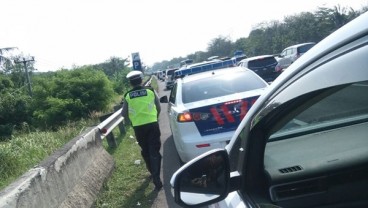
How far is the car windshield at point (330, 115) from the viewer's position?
1789mm

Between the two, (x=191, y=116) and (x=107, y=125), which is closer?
(x=191, y=116)

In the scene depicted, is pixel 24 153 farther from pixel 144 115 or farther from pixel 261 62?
pixel 261 62

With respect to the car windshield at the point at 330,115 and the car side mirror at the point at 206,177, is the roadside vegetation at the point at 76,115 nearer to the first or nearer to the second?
the car windshield at the point at 330,115

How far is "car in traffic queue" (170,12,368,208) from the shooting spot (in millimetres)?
1542

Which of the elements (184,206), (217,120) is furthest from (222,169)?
(217,120)

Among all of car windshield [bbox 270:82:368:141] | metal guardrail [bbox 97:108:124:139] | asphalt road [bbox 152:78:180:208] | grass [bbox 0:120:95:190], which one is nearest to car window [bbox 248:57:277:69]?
asphalt road [bbox 152:78:180:208]

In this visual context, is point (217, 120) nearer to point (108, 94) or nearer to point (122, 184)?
point (122, 184)

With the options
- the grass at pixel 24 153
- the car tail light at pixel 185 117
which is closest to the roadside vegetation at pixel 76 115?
the grass at pixel 24 153

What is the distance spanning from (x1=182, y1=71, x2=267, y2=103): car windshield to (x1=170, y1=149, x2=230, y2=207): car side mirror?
461 centimetres

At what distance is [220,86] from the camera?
21.7ft

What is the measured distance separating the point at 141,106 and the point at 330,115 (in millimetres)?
4440

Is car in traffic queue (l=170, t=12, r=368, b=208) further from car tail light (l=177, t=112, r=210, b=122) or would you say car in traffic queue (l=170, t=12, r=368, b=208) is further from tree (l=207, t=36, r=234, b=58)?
tree (l=207, t=36, r=234, b=58)

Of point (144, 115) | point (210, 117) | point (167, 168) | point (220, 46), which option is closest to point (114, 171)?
point (167, 168)

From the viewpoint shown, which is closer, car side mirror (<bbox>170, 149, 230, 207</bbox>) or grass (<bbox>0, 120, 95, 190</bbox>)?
car side mirror (<bbox>170, 149, 230, 207</bbox>)
